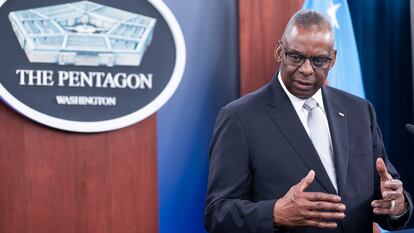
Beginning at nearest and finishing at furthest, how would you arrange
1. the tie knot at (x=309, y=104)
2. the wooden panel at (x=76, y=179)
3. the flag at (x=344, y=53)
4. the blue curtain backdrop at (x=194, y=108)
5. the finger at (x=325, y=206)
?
the finger at (x=325, y=206)
the tie knot at (x=309, y=104)
the wooden panel at (x=76, y=179)
the blue curtain backdrop at (x=194, y=108)
the flag at (x=344, y=53)

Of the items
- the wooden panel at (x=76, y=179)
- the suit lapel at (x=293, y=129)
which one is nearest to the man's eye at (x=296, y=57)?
the suit lapel at (x=293, y=129)

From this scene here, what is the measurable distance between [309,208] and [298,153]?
290mm

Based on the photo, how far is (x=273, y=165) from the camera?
1757 mm

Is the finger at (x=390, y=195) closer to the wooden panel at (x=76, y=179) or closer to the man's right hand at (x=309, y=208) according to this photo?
the man's right hand at (x=309, y=208)

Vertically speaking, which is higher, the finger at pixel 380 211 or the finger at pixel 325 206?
the finger at pixel 325 206

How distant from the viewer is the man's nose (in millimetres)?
1789

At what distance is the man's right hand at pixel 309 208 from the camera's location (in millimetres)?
1498

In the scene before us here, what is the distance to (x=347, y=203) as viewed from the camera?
1752mm

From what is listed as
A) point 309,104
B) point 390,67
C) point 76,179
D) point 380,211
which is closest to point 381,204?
point 380,211

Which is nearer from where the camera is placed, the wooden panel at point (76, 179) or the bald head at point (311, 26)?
the bald head at point (311, 26)

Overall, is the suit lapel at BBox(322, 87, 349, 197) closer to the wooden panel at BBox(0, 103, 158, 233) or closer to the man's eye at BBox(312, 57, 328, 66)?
the man's eye at BBox(312, 57, 328, 66)

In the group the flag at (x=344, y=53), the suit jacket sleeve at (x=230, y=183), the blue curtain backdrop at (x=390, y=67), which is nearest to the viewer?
the suit jacket sleeve at (x=230, y=183)

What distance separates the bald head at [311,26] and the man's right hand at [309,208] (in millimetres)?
Answer: 490

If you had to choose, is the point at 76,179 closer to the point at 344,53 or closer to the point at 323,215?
the point at 323,215
